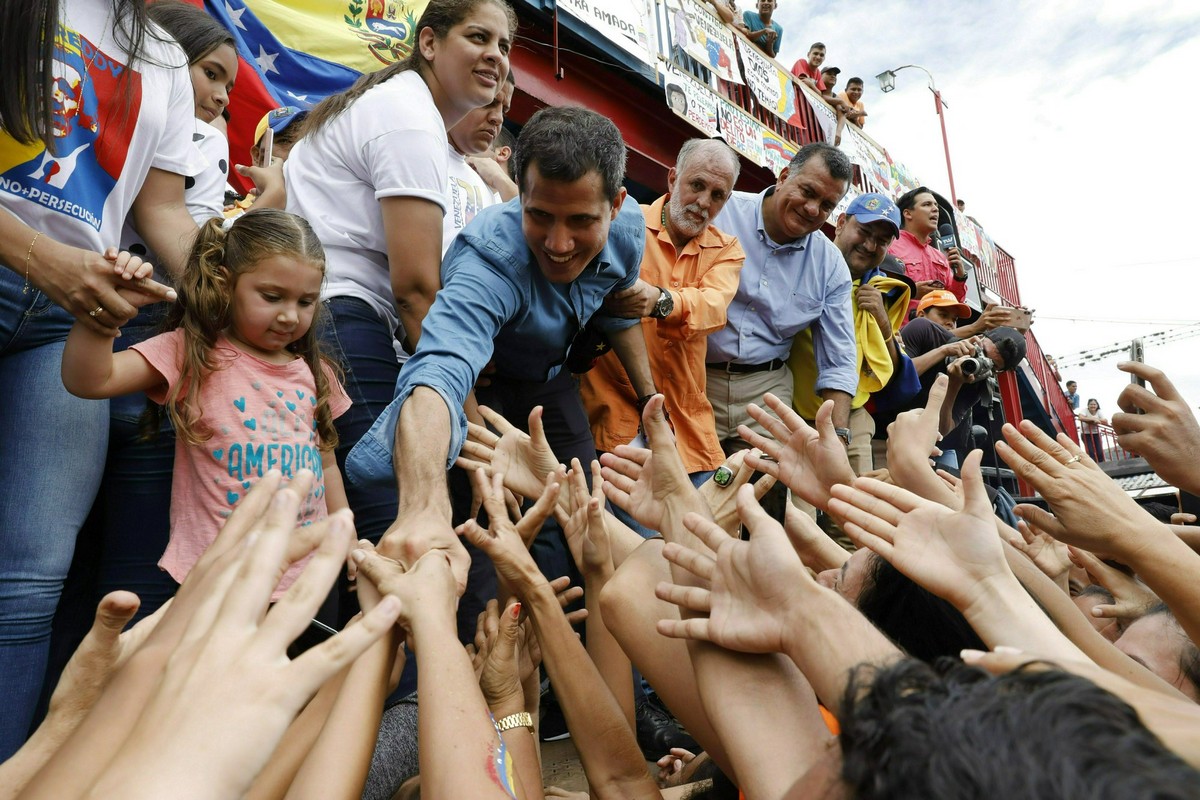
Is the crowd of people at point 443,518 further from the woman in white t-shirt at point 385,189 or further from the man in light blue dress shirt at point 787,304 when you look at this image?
the man in light blue dress shirt at point 787,304

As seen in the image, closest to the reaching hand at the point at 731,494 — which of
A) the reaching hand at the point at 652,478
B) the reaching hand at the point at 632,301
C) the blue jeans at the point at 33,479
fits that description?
the reaching hand at the point at 652,478

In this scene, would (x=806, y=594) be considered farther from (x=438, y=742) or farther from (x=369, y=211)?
(x=369, y=211)

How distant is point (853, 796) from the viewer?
0.78 metres

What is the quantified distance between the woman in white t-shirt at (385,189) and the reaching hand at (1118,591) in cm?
177

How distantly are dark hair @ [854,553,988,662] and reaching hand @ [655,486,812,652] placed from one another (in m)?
0.27

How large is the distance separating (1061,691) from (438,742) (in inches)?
31.6

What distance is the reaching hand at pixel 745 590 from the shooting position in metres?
1.26

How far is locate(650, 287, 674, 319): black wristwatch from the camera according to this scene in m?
2.91

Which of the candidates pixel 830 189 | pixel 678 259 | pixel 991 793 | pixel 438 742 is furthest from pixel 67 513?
pixel 830 189

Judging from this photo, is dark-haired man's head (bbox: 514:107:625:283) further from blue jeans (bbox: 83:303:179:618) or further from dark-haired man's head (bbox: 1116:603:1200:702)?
dark-haired man's head (bbox: 1116:603:1200:702)

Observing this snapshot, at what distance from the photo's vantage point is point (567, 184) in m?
2.20

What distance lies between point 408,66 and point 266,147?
4.05 ft

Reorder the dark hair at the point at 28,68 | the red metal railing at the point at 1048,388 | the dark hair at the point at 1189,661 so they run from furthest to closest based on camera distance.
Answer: the red metal railing at the point at 1048,388, the dark hair at the point at 1189,661, the dark hair at the point at 28,68

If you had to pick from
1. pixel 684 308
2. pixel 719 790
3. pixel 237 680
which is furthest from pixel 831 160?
pixel 237 680
